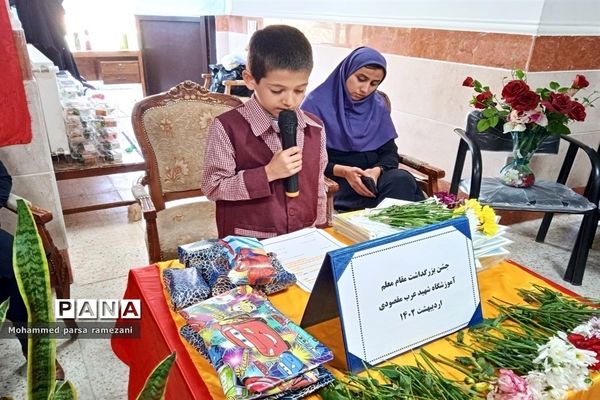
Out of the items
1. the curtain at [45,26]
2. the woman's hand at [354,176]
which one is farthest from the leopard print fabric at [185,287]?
the curtain at [45,26]

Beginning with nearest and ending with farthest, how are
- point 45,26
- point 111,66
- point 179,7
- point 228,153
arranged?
point 228,153
point 45,26
point 179,7
point 111,66

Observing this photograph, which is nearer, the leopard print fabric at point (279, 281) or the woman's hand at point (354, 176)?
the leopard print fabric at point (279, 281)

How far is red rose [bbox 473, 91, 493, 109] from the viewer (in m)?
2.08

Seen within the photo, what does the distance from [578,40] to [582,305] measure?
6.87ft

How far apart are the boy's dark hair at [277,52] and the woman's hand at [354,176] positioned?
811 mm

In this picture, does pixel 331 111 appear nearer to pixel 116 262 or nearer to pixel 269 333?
pixel 116 262

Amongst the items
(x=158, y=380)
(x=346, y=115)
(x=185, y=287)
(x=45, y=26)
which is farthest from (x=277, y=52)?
(x=45, y=26)

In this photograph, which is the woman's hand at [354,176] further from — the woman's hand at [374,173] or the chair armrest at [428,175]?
the chair armrest at [428,175]

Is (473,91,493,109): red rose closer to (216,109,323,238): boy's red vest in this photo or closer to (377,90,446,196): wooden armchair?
(377,90,446,196): wooden armchair

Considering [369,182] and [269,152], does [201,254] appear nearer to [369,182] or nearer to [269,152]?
[269,152]

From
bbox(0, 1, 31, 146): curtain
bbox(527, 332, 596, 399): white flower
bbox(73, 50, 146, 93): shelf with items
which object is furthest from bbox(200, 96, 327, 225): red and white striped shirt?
bbox(73, 50, 146, 93): shelf with items

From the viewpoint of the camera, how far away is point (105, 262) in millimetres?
2449

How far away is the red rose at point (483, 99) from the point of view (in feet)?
6.84

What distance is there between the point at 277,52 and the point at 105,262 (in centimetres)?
175
